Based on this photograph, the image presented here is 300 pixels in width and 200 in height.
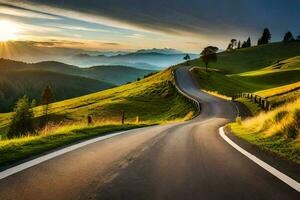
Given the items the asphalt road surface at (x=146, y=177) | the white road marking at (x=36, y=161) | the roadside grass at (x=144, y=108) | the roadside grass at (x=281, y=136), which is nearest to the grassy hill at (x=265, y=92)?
the roadside grass at (x=281, y=136)

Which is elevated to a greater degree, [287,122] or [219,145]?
[287,122]

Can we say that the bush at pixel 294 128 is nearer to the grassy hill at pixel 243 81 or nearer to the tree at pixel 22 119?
the tree at pixel 22 119

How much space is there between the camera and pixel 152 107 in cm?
6969

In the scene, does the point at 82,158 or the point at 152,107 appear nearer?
the point at 82,158

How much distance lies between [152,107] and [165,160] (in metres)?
60.4

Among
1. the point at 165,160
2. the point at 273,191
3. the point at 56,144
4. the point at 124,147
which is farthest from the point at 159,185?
the point at 56,144

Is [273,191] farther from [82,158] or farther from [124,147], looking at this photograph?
[124,147]

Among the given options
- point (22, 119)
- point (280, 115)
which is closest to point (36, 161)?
point (280, 115)

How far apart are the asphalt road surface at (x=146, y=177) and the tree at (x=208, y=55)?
113m

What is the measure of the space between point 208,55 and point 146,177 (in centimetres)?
11836

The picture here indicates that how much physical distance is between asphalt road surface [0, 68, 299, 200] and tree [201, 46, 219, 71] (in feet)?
370

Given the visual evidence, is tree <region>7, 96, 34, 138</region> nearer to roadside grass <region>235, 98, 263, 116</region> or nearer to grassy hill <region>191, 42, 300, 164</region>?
grassy hill <region>191, 42, 300, 164</region>

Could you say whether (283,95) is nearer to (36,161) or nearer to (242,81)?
(36,161)

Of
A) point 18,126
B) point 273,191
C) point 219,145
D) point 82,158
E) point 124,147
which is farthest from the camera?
point 18,126
